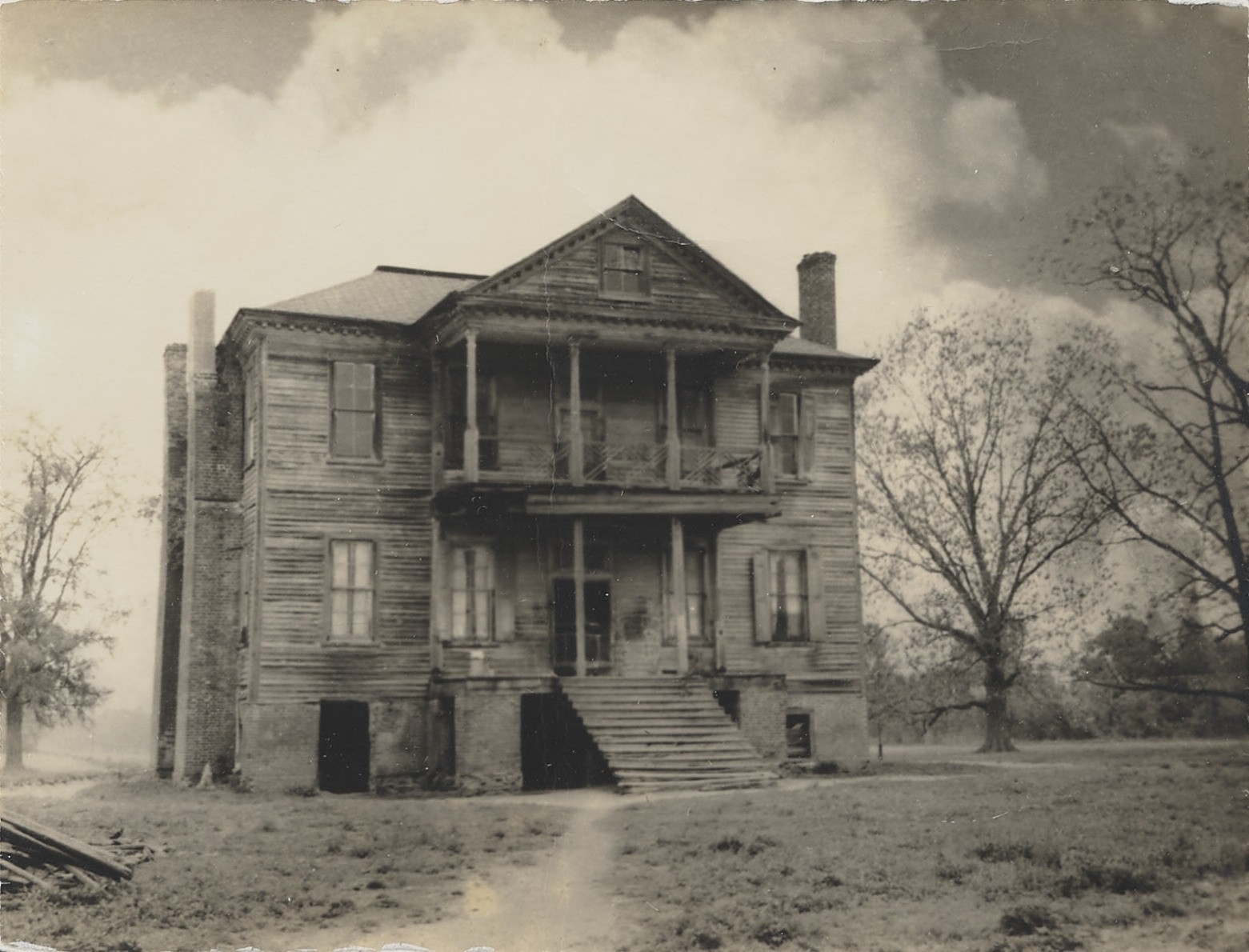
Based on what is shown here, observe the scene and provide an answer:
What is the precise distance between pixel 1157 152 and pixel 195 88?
33.3ft

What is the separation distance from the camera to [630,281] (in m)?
19.3

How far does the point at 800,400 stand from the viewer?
21.6m

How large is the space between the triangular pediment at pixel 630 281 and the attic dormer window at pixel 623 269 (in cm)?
1

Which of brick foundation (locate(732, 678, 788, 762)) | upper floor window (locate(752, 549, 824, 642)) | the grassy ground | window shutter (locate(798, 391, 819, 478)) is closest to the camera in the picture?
the grassy ground

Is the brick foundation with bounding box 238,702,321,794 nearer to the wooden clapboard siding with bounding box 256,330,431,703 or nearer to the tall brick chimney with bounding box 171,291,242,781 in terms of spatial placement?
the wooden clapboard siding with bounding box 256,330,431,703

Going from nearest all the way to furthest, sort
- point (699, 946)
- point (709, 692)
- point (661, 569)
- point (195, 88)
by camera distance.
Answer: point (699, 946)
point (195, 88)
point (709, 692)
point (661, 569)

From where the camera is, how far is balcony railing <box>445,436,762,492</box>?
18948 mm

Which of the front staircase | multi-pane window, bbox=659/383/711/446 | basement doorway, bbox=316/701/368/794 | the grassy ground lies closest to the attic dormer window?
multi-pane window, bbox=659/383/711/446

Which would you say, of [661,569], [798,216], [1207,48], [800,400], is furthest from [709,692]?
[1207,48]

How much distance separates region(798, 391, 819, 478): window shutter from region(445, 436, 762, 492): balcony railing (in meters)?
1.22

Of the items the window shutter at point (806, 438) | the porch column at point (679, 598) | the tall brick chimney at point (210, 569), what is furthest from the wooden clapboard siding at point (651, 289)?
the tall brick chimney at point (210, 569)

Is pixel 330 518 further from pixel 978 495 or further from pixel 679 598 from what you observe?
pixel 978 495

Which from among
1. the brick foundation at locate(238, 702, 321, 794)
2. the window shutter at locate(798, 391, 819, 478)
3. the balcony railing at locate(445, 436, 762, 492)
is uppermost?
the window shutter at locate(798, 391, 819, 478)

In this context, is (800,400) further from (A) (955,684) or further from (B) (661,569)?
(A) (955,684)
